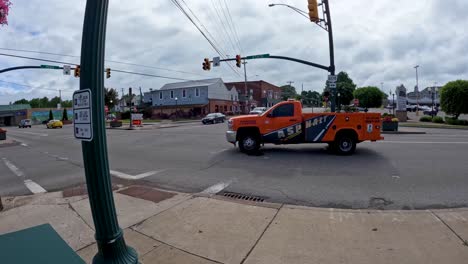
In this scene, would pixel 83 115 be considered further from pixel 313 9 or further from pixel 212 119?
pixel 212 119

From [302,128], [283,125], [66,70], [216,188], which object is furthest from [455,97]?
[66,70]

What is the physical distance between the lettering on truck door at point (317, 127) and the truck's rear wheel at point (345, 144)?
619 millimetres

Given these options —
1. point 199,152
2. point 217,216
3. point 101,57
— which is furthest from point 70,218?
point 199,152

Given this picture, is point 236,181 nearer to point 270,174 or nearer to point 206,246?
point 270,174

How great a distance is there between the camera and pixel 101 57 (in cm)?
235

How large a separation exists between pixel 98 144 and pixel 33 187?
22.0ft

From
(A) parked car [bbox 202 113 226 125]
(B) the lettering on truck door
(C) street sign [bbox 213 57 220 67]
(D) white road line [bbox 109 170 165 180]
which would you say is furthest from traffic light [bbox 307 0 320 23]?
(A) parked car [bbox 202 113 226 125]

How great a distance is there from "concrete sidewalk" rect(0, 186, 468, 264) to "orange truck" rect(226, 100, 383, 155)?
601 cm

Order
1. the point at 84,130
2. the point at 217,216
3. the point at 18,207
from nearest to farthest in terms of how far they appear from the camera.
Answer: the point at 84,130, the point at 217,216, the point at 18,207

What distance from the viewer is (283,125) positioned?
11.1m

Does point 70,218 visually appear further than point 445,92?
No

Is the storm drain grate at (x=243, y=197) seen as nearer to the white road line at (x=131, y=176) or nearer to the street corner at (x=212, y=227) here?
the street corner at (x=212, y=227)

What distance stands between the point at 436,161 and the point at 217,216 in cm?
802

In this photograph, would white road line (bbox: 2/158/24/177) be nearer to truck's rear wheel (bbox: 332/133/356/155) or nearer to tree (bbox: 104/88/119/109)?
truck's rear wheel (bbox: 332/133/356/155)
